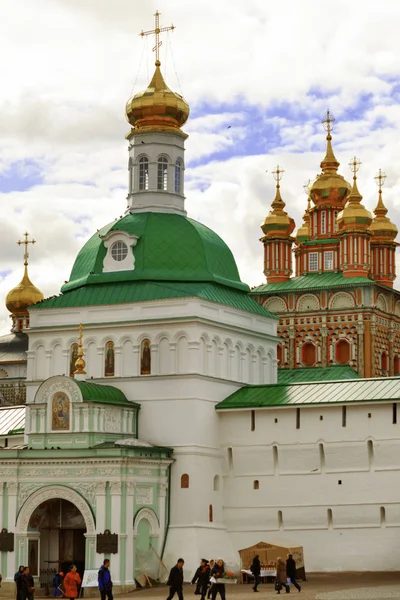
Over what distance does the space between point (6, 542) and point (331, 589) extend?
9.24 meters

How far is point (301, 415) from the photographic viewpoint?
39.0 m

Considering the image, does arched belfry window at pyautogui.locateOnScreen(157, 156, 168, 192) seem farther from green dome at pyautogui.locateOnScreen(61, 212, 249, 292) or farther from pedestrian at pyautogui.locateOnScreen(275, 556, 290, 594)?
pedestrian at pyautogui.locateOnScreen(275, 556, 290, 594)

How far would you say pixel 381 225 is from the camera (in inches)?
2493

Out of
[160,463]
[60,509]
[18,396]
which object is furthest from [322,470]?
[18,396]

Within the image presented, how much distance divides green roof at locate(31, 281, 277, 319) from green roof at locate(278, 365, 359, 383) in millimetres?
12122

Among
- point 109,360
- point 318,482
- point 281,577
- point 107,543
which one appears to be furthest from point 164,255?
point 281,577

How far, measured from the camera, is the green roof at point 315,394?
38.2 meters

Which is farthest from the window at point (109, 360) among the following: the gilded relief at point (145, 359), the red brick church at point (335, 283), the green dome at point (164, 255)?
the red brick church at point (335, 283)

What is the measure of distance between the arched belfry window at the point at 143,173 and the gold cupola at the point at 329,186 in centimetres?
2015

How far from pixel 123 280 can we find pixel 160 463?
5.79 meters

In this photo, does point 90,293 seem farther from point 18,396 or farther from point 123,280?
point 18,396

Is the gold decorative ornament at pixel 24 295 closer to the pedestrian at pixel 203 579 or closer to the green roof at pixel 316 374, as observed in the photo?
the green roof at pixel 316 374

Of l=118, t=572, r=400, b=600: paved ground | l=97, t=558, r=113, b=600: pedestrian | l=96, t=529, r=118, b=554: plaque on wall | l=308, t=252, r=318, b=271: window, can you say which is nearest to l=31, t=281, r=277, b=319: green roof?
l=96, t=529, r=118, b=554: plaque on wall

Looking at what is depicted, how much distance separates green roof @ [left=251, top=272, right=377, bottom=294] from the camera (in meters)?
59.4
